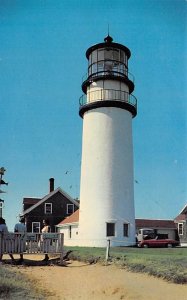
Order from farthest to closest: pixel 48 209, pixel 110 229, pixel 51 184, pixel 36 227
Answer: pixel 51 184
pixel 48 209
pixel 36 227
pixel 110 229

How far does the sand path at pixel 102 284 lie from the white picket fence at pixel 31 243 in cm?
95

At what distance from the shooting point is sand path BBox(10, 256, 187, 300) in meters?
7.84

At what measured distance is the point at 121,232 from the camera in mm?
21219

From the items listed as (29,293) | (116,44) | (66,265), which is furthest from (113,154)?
(29,293)

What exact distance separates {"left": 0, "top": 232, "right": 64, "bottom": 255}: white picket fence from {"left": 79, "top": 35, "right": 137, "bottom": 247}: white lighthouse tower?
821 centimetres

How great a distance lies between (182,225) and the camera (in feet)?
118

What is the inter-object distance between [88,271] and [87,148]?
38.0 feet

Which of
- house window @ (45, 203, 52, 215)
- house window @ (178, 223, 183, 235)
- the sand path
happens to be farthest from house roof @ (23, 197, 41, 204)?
the sand path

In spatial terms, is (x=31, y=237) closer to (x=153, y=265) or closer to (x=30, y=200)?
(x=153, y=265)

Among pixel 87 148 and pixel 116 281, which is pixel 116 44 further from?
pixel 116 281

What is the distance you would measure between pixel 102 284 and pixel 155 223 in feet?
96.2

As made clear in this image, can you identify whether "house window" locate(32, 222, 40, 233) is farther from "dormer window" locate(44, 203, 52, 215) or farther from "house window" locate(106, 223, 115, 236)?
"house window" locate(106, 223, 115, 236)

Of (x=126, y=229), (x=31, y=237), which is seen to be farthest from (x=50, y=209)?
(x=31, y=237)

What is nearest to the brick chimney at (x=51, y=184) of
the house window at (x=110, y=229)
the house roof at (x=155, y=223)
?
the house roof at (x=155, y=223)
